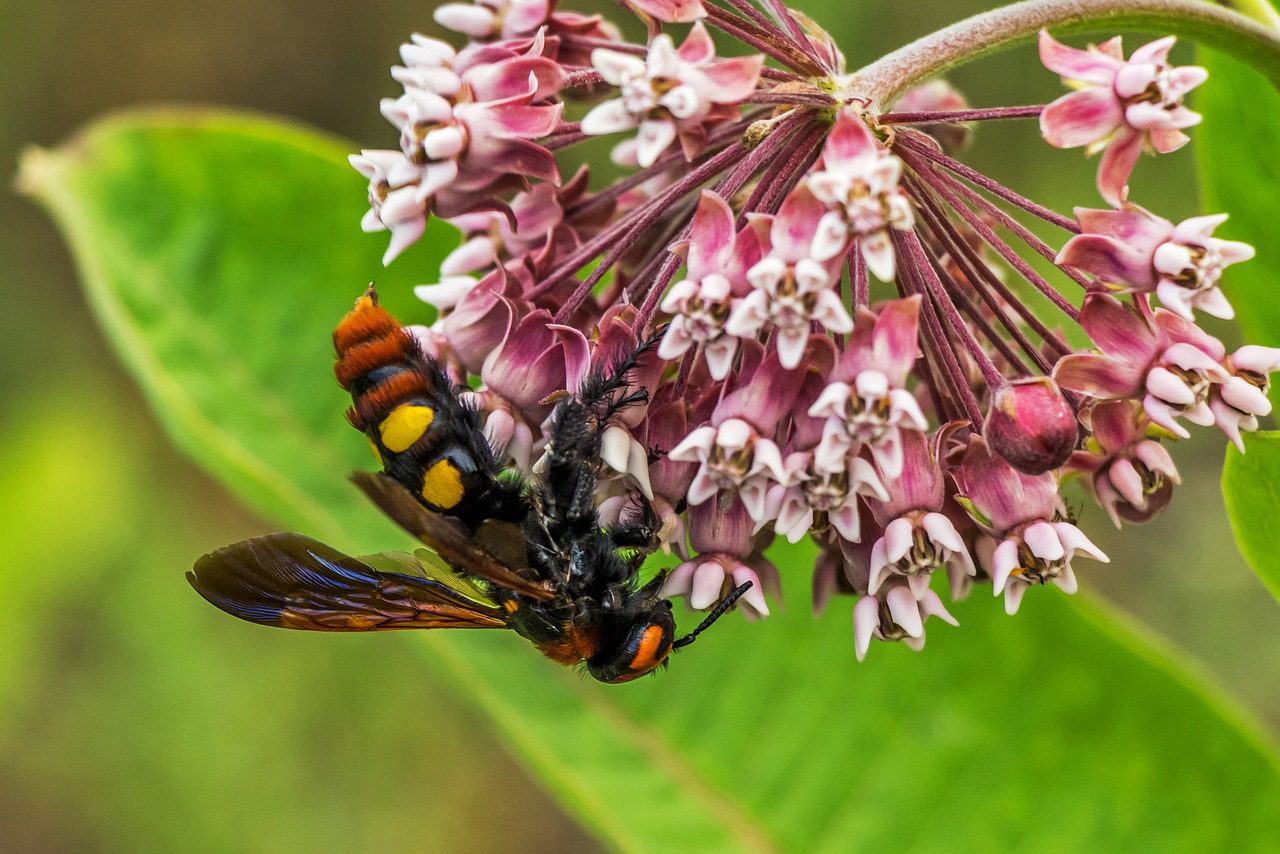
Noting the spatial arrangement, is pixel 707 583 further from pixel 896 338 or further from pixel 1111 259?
pixel 1111 259

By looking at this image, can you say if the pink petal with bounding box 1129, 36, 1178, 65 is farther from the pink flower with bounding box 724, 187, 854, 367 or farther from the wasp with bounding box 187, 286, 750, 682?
the wasp with bounding box 187, 286, 750, 682

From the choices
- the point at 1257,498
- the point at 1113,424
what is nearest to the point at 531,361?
the point at 1113,424

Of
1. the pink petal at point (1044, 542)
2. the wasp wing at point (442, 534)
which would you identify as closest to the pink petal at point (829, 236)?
the pink petal at point (1044, 542)

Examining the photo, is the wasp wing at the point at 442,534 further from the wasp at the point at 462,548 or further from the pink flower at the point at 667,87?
the pink flower at the point at 667,87

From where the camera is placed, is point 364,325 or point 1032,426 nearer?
point 1032,426

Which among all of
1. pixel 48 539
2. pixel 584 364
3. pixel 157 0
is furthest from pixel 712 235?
pixel 157 0

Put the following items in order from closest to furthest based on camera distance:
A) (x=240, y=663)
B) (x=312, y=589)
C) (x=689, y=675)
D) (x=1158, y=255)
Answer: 1. (x=1158, y=255)
2. (x=312, y=589)
3. (x=689, y=675)
4. (x=240, y=663)
